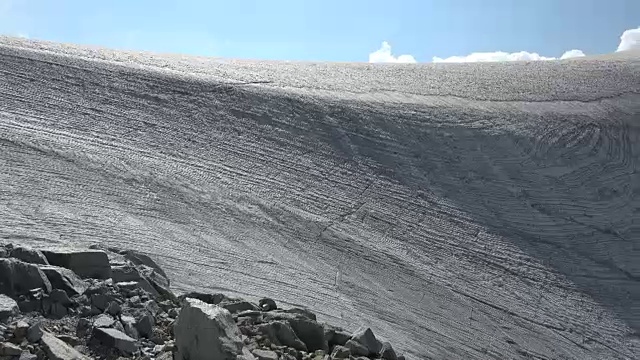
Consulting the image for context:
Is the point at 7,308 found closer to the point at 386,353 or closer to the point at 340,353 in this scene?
the point at 340,353

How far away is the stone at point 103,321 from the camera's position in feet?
17.1

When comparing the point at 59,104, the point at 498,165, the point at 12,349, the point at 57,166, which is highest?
the point at 498,165

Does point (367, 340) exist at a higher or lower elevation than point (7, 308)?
higher

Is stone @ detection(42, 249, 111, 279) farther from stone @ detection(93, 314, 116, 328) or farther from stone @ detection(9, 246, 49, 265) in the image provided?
stone @ detection(93, 314, 116, 328)

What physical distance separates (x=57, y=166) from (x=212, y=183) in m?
2.28

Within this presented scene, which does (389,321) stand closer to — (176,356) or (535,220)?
(176,356)

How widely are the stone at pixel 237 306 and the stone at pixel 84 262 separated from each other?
941 mm

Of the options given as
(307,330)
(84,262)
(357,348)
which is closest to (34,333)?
(84,262)

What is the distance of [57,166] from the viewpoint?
10258 mm

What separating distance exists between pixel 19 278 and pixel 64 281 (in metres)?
0.31

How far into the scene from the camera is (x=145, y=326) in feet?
17.9

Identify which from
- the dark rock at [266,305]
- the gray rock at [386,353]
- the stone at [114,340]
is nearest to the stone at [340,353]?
the gray rock at [386,353]

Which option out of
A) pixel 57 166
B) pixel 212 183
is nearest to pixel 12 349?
pixel 57 166

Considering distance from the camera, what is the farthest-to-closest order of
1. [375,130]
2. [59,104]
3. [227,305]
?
[375,130]
[59,104]
[227,305]
